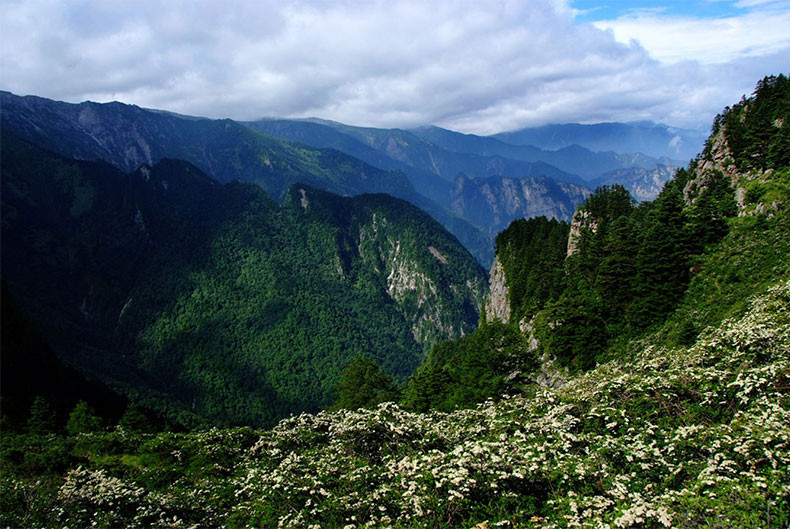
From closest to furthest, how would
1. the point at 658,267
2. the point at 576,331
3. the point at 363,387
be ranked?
the point at 658,267 < the point at 576,331 < the point at 363,387

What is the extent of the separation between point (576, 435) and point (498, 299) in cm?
8004

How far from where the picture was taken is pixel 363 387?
71.1 m

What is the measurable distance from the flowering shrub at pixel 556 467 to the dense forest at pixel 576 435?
0.11 meters

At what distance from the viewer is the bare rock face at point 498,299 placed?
8859cm

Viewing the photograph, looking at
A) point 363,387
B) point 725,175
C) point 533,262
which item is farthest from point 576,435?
point 533,262

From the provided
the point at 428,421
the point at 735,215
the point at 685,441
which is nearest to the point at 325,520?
the point at 428,421

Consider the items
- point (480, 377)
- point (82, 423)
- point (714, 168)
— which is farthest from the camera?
point (714, 168)

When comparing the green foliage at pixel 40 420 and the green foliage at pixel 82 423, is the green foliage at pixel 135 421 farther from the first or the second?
the green foliage at pixel 40 420

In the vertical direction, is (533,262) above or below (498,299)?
above

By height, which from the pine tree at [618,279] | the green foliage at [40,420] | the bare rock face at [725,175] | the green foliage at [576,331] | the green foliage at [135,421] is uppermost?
the bare rock face at [725,175]

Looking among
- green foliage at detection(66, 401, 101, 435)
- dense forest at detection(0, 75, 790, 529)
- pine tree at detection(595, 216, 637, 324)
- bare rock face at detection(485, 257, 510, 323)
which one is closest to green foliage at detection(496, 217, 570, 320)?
bare rock face at detection(485, 257, 510, 323)

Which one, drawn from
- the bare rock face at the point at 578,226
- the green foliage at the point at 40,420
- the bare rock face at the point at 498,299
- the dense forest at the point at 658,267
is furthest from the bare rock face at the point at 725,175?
the green foliage at the point at 40,420

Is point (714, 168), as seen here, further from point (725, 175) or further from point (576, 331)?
point (576, 331)

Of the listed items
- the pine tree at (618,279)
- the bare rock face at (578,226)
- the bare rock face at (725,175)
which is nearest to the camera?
the bare rock face at (725,175)
